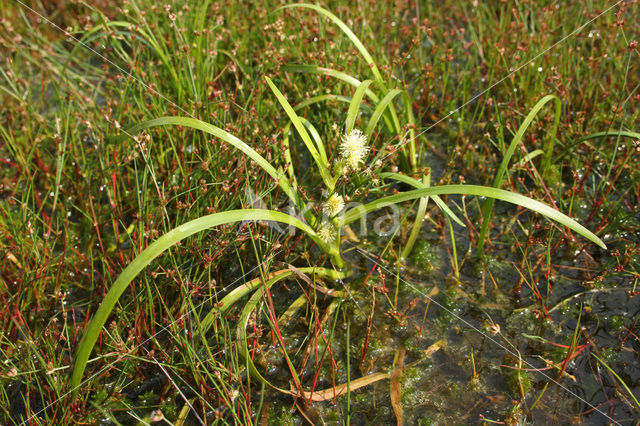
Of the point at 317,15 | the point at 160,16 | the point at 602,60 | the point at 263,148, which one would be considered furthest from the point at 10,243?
the point at 602,60

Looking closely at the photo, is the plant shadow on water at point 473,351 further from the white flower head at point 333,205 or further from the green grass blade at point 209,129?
the green grass blade at point 209,129

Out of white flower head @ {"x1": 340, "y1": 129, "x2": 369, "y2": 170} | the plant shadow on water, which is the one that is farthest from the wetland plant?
the plant shadow on water

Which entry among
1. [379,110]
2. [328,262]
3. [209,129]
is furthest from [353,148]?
[328,262]

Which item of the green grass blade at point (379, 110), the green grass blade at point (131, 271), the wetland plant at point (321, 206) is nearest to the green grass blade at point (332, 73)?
the wetland plant at point (321, 206)

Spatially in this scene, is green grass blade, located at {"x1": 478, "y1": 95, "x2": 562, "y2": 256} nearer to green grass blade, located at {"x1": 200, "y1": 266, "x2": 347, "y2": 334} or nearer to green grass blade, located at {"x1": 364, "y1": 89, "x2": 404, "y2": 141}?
green grass blade, located at {"x1": 364, "y1": 89, "x2": 404, "y2": 141}

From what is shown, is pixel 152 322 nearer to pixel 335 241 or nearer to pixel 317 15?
pixel 335 241

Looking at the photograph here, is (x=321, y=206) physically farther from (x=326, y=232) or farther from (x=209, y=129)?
(x=209, y=129)

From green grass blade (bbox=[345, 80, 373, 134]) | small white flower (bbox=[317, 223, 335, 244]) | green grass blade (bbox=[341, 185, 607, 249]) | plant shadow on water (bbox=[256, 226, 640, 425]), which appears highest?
green grass blade (bbox=[345, 80, 373, 134])
